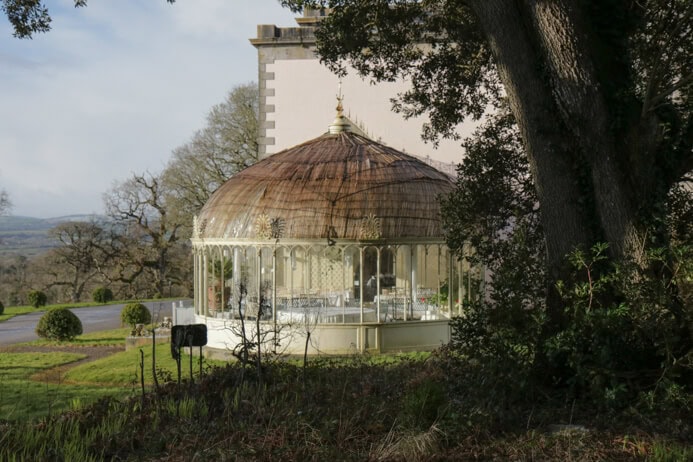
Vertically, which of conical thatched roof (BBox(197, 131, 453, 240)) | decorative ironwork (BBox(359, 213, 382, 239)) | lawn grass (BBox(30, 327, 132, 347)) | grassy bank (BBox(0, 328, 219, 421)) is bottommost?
lawn grass (BBox(30, 327, 132, 347))

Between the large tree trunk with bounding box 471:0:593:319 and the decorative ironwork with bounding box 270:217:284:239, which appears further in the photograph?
the decorative ironwork with bounding box 270:217:284:239

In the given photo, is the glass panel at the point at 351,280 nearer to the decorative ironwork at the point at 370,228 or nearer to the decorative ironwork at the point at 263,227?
the decorative ironwork at the point at 370,228

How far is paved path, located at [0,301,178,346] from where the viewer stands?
2075 centimetres

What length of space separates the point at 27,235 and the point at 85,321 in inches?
2321

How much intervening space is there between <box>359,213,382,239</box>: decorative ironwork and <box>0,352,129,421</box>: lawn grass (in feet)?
17.1

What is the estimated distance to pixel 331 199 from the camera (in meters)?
14.3

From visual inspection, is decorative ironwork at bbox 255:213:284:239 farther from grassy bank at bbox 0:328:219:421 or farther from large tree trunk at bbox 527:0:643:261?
large tree trunk at bbox 527:0:643:261

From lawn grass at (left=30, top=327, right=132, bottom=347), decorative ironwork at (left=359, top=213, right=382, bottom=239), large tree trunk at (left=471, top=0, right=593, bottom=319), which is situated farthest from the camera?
Result: lawn grass at (left=30, top=327, right=132, bottom=347)

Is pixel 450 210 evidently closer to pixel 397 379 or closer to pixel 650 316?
pixel 397 379

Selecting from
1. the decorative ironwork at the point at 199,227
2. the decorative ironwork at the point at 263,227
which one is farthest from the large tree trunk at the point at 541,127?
the decorative ironwork at the point at 199,227

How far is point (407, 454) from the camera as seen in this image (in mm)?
5184

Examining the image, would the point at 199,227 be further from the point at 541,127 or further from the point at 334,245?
the point at 541,127

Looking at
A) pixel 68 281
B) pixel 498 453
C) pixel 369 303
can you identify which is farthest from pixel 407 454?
pixel 68 281

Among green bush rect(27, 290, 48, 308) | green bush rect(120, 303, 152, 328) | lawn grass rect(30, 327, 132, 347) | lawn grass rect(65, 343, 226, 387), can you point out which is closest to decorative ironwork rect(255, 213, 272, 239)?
lawn grass rect(65, 343, 226, 387)
